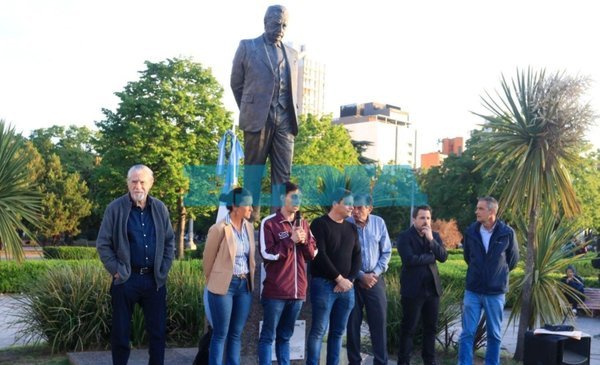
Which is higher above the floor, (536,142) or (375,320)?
(536,142)

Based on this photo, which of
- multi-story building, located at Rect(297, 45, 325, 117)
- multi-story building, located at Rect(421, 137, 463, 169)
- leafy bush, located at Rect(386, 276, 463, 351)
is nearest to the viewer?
leafy bush, located at Rect(386, 276, 463, 351)

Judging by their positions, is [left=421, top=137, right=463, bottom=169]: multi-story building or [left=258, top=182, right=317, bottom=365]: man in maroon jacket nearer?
[left=258, top=182, right=317, bottom=365]: man in maroon jacket

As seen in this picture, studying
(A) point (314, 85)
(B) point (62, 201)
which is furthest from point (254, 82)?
(A) point (314, 85)

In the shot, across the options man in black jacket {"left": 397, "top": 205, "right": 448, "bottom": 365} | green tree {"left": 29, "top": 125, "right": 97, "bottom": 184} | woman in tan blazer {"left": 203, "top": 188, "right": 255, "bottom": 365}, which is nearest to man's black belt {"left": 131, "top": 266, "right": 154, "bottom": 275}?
woman in tan blazer {"left": 203, "top": 188, "right": 255, "bottom": 365}

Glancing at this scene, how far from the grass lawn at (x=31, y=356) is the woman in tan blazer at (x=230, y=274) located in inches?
110

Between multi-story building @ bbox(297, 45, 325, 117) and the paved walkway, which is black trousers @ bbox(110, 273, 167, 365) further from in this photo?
multi-story building @ bbox(297, 45, 325, 117)

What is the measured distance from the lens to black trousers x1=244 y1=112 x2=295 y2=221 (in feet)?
23.1

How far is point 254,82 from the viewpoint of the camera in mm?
7047

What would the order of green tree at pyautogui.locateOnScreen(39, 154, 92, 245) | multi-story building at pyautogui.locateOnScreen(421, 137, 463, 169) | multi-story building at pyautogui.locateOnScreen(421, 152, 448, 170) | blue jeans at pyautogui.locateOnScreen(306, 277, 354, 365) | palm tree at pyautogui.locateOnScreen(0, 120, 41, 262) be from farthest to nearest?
multi-story building at pyautogui.locateOnScreen(421, 152, 448, 170)
multi-story building at pyautogui.locateOnScreen(421, 137, 463, 169)
green tree at pyautogui.locateOnScreen(39, 154, 92, 245)
palm tree at pyautogui.locateOnScreen(0, 120, 41, 262)
blue jeans at pyautogui.locateOnScreen(306, 277, 354, 365)

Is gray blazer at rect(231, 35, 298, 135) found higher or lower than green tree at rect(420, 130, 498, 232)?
lower

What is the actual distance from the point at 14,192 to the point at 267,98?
552 centimetres

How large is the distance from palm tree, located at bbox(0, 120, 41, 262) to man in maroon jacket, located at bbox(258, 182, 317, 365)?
5.77 metres

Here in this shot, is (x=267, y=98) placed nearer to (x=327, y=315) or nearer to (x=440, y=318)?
(x=327, y=315)

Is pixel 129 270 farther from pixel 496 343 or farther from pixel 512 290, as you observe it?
pixel 512 290
